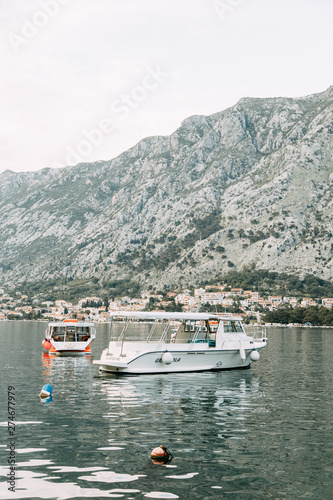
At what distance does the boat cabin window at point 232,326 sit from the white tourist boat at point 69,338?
26.4 meters

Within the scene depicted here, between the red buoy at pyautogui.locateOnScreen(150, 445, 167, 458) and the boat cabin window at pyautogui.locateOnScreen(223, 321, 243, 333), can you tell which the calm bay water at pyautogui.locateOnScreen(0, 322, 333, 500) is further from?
the boat cabin window at pyautogui.locateOnScreen(223, 321, 243, 333)

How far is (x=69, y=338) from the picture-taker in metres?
70.9

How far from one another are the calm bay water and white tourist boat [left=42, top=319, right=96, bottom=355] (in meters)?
26.8

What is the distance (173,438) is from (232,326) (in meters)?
27.7

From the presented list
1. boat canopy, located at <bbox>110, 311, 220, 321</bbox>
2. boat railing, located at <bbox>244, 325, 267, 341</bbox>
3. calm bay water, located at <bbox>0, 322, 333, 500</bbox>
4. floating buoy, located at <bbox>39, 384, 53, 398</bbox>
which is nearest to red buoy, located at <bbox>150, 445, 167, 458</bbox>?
calm bay water, located at <bbox>0, 322, 333, 500</bbox>

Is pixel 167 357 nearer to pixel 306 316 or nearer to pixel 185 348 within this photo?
pixel 185 348

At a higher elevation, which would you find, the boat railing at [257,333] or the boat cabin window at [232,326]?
the boat cabin window at [232,326]

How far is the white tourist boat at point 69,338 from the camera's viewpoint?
221 feet

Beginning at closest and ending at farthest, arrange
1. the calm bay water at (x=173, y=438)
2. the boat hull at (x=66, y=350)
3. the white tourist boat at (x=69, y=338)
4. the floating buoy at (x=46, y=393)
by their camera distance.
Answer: the calm bay water at (x=173, y=438)
the floating buoy at (x=46, y=393)
the boat hull at (x=66, y=350)
the white tourist boat at (x=69, y=338)

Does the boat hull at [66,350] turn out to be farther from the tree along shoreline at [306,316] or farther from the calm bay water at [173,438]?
the tree along shoreline at [306,316]

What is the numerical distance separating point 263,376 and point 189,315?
8947 millimetres

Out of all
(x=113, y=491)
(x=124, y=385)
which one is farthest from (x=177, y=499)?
(x=124, y=385)

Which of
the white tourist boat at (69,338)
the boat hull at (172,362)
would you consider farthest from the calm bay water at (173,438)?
the white tourist boat at (69,338)

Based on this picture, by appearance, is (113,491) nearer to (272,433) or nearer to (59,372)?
(272,433)
